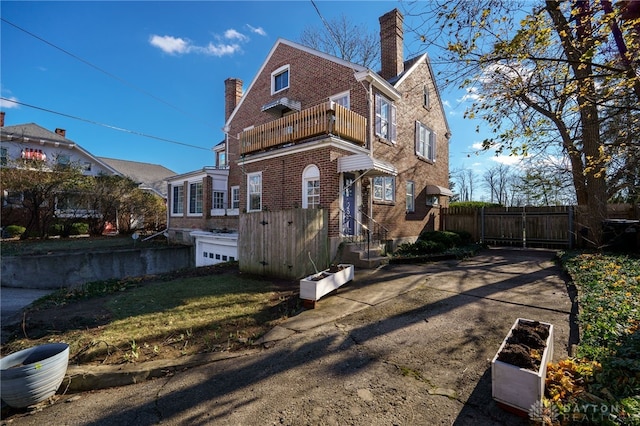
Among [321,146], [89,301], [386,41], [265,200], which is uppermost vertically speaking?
[386,41]

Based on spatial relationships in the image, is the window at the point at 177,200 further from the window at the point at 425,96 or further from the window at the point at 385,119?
the window at the point at 425,96

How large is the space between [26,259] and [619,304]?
17472 mm

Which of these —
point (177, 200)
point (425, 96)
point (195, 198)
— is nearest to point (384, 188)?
point (425, 96)

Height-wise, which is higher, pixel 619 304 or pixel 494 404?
pixel 619 304

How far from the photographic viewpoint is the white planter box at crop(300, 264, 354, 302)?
5484 mm

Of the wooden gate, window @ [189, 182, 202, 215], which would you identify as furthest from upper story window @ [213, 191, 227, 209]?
the wooden gate

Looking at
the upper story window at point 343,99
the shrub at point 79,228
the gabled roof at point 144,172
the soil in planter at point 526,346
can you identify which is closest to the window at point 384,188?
the upper story window at point 343,99

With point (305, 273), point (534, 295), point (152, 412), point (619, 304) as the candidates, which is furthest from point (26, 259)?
point (619, 304)

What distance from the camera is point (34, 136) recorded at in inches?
891

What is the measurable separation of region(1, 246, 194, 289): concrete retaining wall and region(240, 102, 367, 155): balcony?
25.8 ft

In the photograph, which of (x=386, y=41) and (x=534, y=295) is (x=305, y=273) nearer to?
(x=534, y=295)

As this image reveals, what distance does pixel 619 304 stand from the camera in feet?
14.6

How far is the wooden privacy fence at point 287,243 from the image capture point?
7.90 metres

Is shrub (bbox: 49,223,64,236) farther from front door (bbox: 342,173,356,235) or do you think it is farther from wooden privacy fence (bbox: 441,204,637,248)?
wooden privacy fence (bbox: 441,204,637,248)
